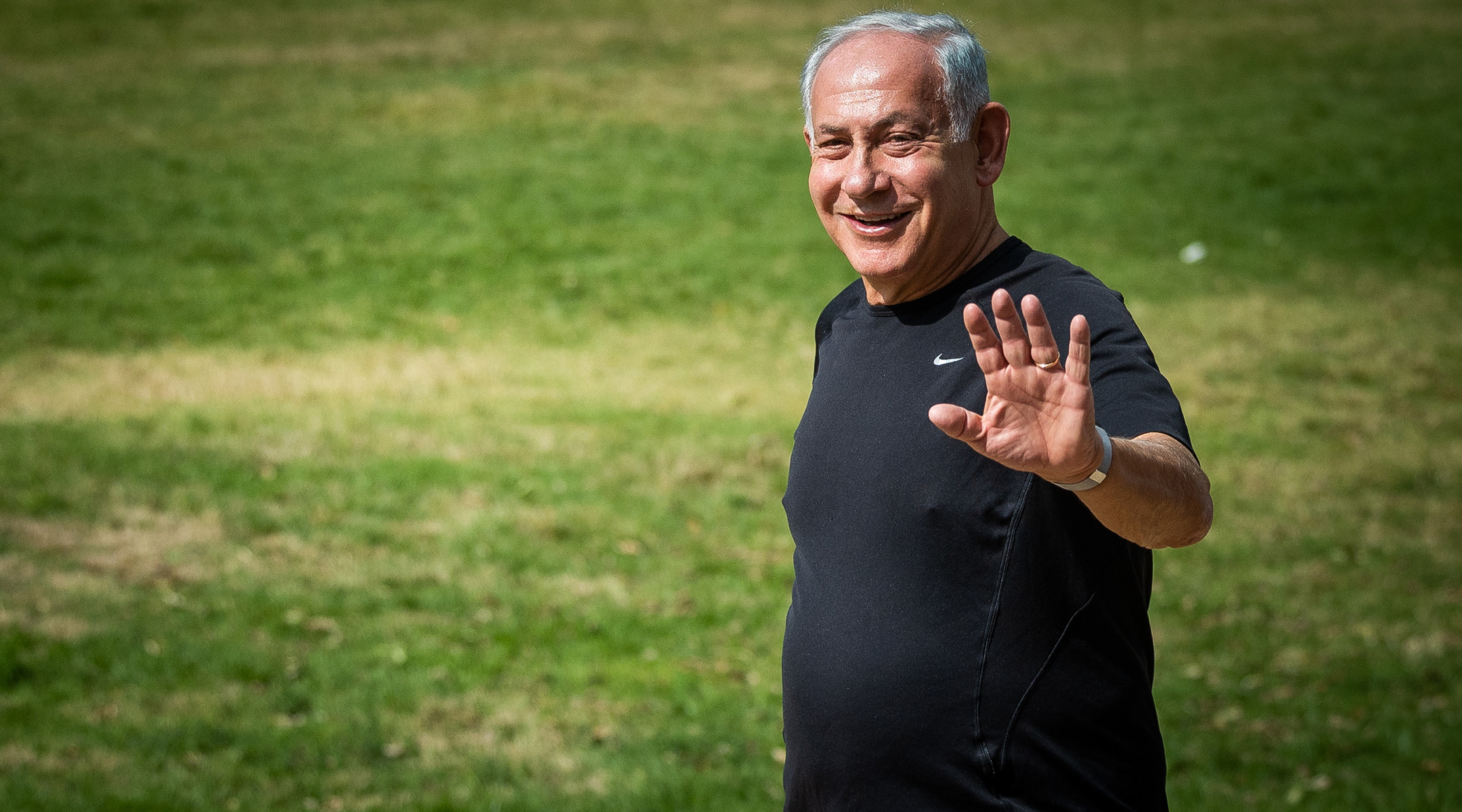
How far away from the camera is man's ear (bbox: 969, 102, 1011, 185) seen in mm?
2676

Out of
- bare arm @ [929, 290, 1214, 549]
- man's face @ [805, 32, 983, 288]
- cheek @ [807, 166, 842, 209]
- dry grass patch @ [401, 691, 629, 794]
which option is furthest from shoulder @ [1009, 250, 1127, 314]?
dry grass patch @ [401, 691, 629, 794]

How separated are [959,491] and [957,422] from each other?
365 mm

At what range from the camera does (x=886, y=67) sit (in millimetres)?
2607

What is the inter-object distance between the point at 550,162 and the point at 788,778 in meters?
16.3

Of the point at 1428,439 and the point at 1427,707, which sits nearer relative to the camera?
the point at 1427,707

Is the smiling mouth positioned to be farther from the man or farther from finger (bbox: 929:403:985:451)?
finger (bbox: 929:403:985:451)

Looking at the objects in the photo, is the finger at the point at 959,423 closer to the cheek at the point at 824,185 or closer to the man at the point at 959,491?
the man at the point at 959,491

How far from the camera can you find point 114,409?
1041 centimetres

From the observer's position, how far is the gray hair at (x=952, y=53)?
2.61 m

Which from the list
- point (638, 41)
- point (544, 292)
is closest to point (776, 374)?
point (544, 292)

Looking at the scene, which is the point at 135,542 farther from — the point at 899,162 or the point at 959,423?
the point at 959,423

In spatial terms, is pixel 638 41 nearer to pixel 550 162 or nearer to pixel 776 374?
pixel 550 162

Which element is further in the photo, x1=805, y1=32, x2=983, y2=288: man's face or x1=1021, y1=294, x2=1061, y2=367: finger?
x1=805, y1=32, x2=983, y2=288: man's face

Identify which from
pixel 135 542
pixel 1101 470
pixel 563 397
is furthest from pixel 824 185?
pixel 563 397
